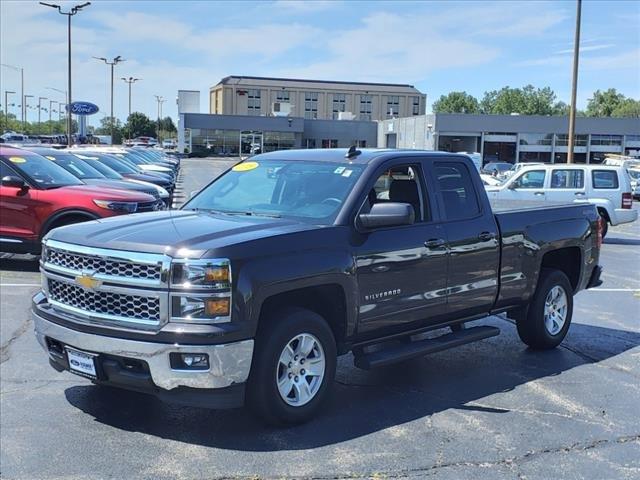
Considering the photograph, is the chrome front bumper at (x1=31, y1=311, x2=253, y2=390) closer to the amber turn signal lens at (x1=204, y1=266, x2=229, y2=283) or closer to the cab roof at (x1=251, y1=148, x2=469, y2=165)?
the amber turn signal lens at (x1=204, y1=266, x2=229, y2=283)

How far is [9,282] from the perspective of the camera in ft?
33.0

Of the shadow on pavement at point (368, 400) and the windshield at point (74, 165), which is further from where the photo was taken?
the windshield at point (74, 165)

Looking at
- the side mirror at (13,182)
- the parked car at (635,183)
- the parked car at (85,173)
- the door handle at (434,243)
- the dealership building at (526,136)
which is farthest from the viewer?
the dealership building at (526,136)

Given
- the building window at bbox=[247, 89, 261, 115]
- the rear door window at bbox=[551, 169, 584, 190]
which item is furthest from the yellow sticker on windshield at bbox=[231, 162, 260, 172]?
the building window at bbox=[247, 89, 261, 115]

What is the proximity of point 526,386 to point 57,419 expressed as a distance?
12.2 ft

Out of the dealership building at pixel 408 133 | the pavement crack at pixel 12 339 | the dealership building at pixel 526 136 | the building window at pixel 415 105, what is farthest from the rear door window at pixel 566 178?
the building window at pixel 415 105

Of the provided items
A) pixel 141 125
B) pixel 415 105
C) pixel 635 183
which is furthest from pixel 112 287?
pixel 141 125

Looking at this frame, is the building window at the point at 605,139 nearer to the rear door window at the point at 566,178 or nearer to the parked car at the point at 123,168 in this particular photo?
the rear door window at the point at 566,178

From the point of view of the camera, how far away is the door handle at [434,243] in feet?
18.9

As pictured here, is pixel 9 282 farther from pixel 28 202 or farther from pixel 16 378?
pixel 16 378

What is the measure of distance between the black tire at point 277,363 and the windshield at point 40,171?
7.57m

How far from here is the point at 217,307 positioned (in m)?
4.40

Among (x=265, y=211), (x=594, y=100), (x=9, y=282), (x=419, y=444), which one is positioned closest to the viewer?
(x=419, y=444)

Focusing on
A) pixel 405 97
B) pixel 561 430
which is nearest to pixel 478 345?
pixel 561 430
